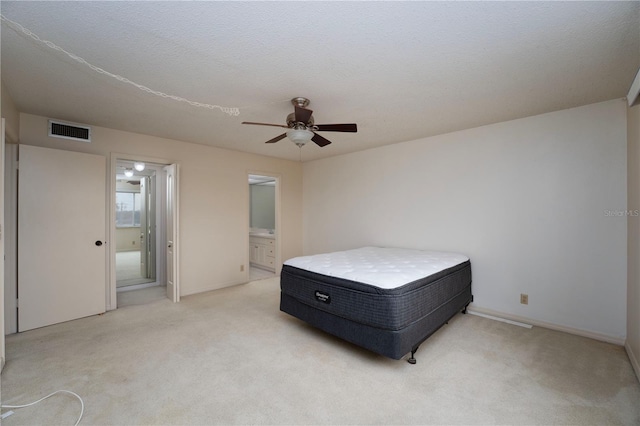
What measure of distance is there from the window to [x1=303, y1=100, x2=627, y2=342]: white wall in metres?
6.55

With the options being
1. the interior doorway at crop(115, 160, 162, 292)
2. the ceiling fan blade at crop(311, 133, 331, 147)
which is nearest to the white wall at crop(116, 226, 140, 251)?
the interior doorway at crop(115, 160, 162, 292)

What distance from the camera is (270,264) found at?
5809mm

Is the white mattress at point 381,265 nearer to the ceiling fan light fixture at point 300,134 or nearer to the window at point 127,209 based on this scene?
the ceiling fan light fixture at point 300,134

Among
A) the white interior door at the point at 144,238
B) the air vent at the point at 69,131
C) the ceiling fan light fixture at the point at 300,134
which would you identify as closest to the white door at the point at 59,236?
the air vent at the point at 69,131

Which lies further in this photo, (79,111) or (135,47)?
(79,111)

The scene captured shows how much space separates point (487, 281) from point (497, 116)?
77.7 inches

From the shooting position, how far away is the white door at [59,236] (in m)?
2.94

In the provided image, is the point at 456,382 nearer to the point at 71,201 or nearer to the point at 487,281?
the point at 487,281

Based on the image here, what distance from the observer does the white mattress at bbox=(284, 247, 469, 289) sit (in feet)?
7.69

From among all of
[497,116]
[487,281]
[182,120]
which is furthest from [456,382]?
[182,120]

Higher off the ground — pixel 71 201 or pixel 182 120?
pixel 182 120

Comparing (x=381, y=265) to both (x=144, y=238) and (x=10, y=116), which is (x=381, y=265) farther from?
(x=144, y=238)

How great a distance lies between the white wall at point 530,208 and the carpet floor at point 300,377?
437mm

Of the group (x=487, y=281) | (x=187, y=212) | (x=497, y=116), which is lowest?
(x=487, y=281)
